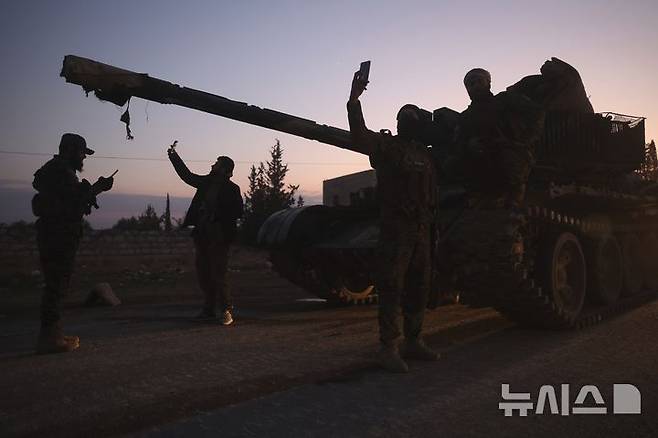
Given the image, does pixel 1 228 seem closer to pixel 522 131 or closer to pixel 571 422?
pixel 522 131

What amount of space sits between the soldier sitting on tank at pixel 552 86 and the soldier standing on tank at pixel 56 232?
5072 mm

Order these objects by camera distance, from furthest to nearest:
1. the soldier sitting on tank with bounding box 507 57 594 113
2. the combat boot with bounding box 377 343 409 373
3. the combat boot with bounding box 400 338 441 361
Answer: the soldier sitting on tank with bounding box 507 57 594 113 < the combat boot with bounding box 400 338 441 361 < the combat boot with bounding box 377 343 409 373

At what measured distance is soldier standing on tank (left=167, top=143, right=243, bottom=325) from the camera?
594cm

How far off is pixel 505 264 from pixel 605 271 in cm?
294

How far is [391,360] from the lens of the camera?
366cm

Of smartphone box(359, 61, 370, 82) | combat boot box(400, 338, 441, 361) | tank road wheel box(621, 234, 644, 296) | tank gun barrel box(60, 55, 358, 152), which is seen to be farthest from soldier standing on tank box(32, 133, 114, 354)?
tank road wheel box(621, 234, 644, 296)

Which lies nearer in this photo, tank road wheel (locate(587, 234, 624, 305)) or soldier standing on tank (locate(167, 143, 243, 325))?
soldier standing on tank (locate(167, 143, 243, 325))

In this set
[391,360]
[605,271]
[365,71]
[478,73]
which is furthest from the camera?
[605,271]

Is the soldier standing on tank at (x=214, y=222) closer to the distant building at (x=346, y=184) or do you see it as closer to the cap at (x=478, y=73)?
the cap at (x=478, y=73)

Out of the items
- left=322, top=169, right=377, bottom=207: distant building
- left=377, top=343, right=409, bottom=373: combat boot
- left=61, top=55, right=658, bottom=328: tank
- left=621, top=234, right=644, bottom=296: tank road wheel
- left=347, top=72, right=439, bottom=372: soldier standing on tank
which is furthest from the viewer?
left=322, top=169, right=377, bottom=207: distant building

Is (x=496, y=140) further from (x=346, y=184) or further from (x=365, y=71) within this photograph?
(x=346, y=184)

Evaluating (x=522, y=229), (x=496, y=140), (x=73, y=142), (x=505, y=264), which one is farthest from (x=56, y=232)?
(x=522, y=229)

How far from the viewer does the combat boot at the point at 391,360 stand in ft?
11.9

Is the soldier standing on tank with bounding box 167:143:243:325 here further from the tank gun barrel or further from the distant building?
the distant building
